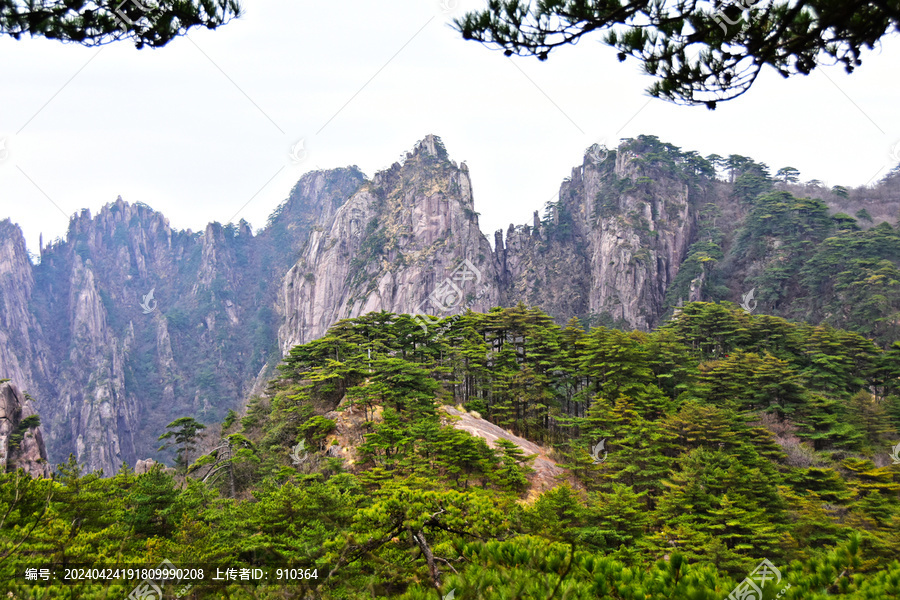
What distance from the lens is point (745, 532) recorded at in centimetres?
1194

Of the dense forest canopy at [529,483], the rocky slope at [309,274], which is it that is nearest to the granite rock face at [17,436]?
the dense forest canopy at [529,483]

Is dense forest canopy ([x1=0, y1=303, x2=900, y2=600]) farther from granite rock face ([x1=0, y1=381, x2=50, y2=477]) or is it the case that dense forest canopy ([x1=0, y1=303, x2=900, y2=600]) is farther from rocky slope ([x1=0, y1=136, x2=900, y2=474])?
granite rock face ([x1=0, y1=381, x2=50, y2=477])

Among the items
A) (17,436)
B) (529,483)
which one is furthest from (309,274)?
(529,483)

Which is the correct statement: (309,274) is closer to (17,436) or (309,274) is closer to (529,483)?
(17,436)

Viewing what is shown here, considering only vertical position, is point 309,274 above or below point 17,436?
above

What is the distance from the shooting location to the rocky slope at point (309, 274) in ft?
181

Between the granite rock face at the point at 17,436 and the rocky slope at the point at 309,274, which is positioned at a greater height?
the rocky slope at the point at 309,274

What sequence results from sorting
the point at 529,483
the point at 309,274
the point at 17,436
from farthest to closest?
1. the point at 309,274
2. the point at 17,436
3. the point at 529,483

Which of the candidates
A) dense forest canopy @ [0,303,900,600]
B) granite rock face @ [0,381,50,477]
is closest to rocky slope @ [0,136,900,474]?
dense forest canopy @ [0,303,900,600]

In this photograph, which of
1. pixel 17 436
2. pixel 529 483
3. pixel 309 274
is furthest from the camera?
pixel 309 274

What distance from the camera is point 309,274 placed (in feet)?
234

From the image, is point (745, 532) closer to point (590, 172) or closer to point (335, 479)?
point (335, 479)

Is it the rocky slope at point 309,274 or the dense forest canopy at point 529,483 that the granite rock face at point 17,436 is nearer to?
the dense forest canopy at point 529,483

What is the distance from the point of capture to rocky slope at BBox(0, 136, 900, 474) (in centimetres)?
5506
